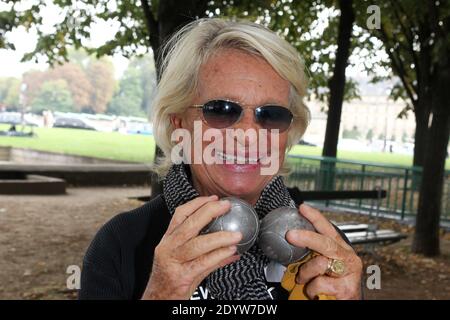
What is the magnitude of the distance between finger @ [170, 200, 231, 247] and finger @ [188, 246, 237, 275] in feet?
0.25

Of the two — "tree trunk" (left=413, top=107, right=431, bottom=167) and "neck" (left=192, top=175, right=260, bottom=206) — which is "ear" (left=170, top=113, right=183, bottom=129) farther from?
"tree trunk" (left=413, top=107, right=431, bottom=167)

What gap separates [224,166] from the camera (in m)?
2.18

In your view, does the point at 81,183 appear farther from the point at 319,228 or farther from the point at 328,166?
the point at 319,228

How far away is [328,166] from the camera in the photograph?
16141 mm

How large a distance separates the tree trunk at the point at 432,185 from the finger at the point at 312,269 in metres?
8.92

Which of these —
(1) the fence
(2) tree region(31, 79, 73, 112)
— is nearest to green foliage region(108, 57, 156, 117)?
(2) tree region(31, 79, 73, 112)

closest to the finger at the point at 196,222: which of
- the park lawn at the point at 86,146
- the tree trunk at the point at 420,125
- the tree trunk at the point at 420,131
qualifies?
the tree trunk at the point at 420,125

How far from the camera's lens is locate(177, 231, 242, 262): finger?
5.70 feet

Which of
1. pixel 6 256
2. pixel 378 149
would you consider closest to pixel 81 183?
pixel 6 256

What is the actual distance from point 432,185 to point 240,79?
909 cm

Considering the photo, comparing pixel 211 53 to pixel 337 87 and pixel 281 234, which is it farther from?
pixel 337 87

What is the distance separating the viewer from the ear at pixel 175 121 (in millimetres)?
2436
